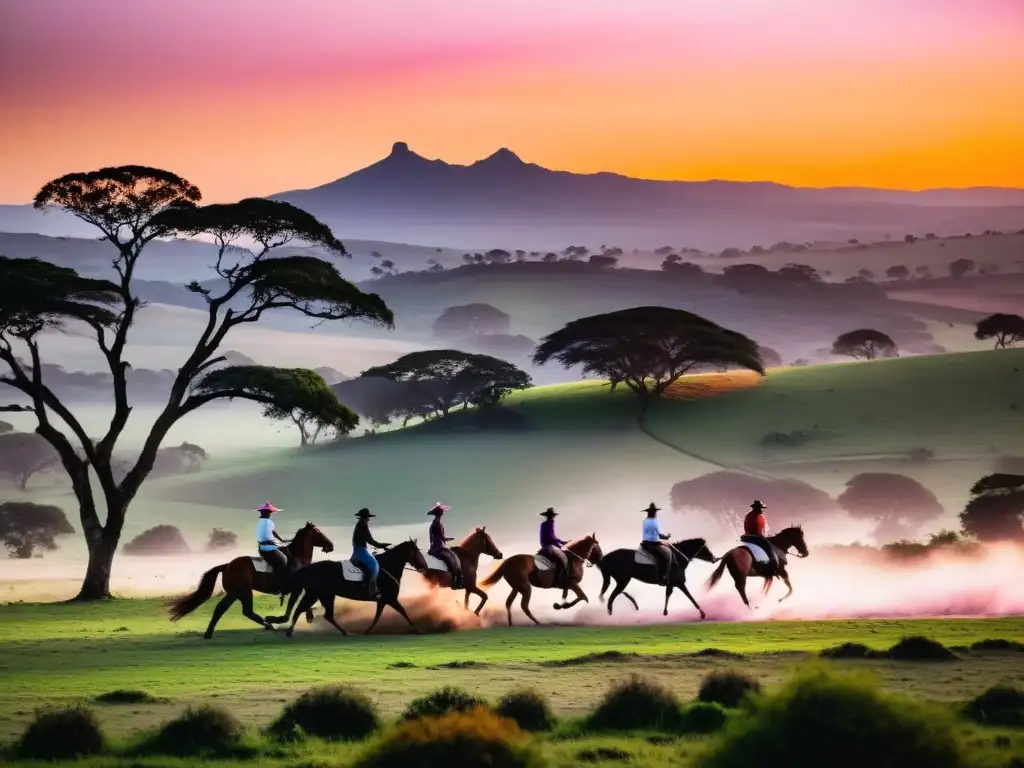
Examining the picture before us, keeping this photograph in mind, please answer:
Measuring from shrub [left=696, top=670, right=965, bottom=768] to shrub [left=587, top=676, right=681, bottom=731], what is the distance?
7541mm

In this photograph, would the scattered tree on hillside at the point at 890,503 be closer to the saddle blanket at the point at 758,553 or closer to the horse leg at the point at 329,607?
the saddle blanket at the point at 758,553

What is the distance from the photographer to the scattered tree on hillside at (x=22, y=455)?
394 feet

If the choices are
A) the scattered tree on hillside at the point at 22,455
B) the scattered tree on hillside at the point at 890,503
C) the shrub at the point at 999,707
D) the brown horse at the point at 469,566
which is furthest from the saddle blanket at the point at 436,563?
the scattered tree on hillside at the point at 22,455

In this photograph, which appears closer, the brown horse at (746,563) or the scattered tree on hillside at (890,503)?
the brown horse at (746,563)

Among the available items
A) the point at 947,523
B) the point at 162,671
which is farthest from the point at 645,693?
the point at 947,523

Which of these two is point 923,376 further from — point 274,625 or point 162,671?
point 162,671

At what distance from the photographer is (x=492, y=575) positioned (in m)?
35.9

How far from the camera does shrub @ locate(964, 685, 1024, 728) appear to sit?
65.2 ft

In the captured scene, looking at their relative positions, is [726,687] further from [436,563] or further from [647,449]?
[647,449]

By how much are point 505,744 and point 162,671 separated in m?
15.5

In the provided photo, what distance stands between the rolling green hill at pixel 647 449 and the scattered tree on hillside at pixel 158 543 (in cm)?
346

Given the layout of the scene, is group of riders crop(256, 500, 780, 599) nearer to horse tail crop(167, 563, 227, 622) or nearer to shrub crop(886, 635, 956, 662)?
horse tail crop(167, 563, 227, 622)

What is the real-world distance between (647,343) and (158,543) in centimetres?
2951

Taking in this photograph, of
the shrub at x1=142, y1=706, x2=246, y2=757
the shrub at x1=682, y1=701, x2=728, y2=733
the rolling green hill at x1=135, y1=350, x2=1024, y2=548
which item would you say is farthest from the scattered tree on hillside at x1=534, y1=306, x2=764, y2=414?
the shrub at x1=142, y1=706, x2=246, y2=757
